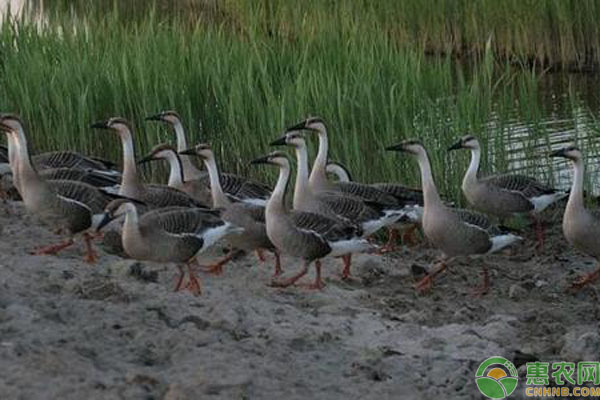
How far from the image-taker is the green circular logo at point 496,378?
19.7ft

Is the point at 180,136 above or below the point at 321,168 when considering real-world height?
above

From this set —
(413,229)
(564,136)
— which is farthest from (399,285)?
(564,136)

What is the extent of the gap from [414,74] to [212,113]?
7.26 feet

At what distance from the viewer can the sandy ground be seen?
18.9ft

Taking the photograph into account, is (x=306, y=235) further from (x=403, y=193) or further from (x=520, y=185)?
(x=520, y=185)

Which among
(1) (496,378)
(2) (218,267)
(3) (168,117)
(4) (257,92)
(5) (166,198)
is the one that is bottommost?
(1) (496,378)

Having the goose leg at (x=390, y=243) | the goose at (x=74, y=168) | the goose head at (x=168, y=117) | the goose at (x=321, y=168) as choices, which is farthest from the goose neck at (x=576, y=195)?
the goose at (x=74, y=168)

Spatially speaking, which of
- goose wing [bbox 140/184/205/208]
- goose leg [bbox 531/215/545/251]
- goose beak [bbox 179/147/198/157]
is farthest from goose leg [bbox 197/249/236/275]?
goose leg [bbox 531/215/545/251]

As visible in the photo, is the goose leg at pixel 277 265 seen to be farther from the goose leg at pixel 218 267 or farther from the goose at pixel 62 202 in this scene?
the goose at pixel 62 202

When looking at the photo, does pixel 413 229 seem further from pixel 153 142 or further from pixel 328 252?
pixel 153 142

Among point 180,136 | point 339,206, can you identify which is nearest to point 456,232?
point 339,206

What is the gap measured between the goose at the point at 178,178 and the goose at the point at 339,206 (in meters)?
1.05

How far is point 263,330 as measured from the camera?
6.91 meters

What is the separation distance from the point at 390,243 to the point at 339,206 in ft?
2.73
